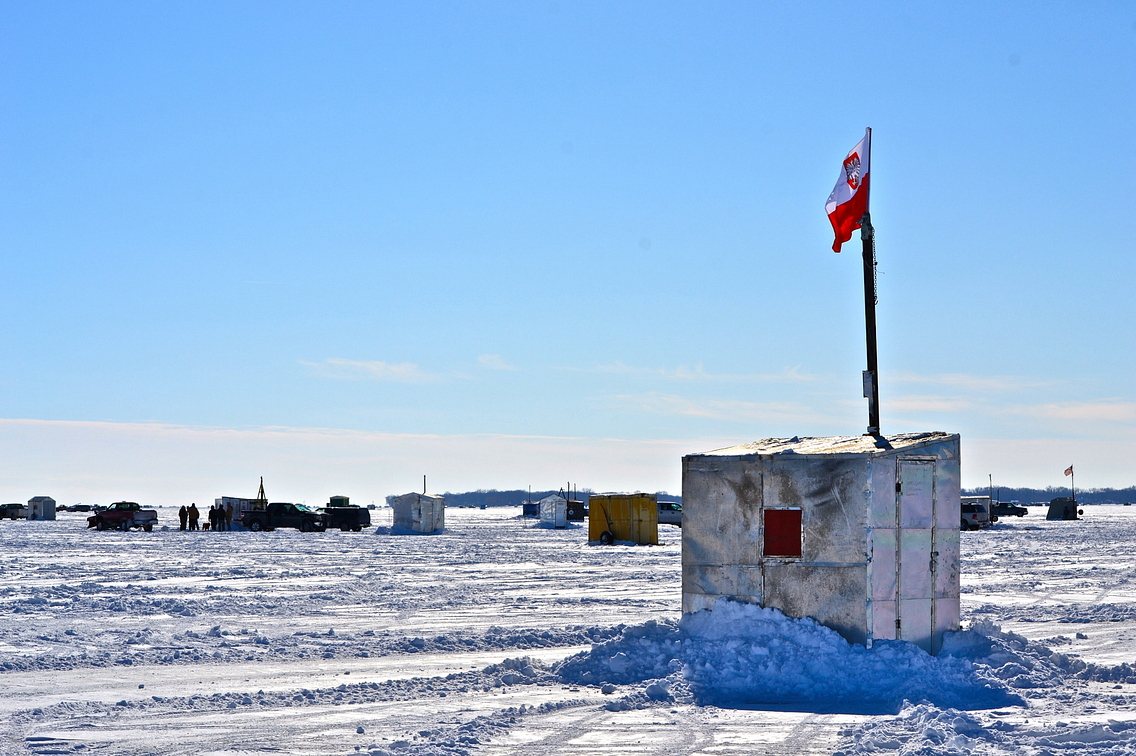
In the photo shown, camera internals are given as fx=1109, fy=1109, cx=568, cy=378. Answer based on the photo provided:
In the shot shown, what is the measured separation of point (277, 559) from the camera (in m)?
32.0

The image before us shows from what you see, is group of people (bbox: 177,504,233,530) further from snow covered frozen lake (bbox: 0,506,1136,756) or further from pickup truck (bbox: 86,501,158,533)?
snow covered frozen lake (bbox: 0,506,1136,756)

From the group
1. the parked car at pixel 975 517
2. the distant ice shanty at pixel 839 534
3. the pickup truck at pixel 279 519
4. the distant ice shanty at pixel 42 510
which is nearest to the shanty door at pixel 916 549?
the distant ice shanty at pixel 839 534

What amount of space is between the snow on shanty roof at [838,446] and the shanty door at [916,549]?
0.29 m

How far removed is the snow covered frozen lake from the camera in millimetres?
9141

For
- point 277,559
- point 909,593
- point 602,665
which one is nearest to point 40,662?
point 602,665

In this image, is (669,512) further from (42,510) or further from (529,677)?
(529,677)

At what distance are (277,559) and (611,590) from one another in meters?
13.3

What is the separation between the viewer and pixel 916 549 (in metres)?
12.4

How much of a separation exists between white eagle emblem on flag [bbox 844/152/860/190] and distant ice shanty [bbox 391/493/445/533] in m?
38.4

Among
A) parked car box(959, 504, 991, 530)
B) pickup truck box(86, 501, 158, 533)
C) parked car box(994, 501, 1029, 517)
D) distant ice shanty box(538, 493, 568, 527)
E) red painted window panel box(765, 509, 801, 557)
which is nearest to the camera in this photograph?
red painted window panel box(765, 509, 801, 557)

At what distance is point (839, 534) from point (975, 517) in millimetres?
49336

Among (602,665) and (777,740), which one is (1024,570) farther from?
(777,740)

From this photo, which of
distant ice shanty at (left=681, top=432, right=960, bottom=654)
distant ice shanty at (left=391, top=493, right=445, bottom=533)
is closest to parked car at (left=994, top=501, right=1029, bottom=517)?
distant ice shanty at (left=391, top=493, right=445, bottom=533)

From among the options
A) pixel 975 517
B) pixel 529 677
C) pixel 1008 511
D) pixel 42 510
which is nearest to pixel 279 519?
pixel 42 510
